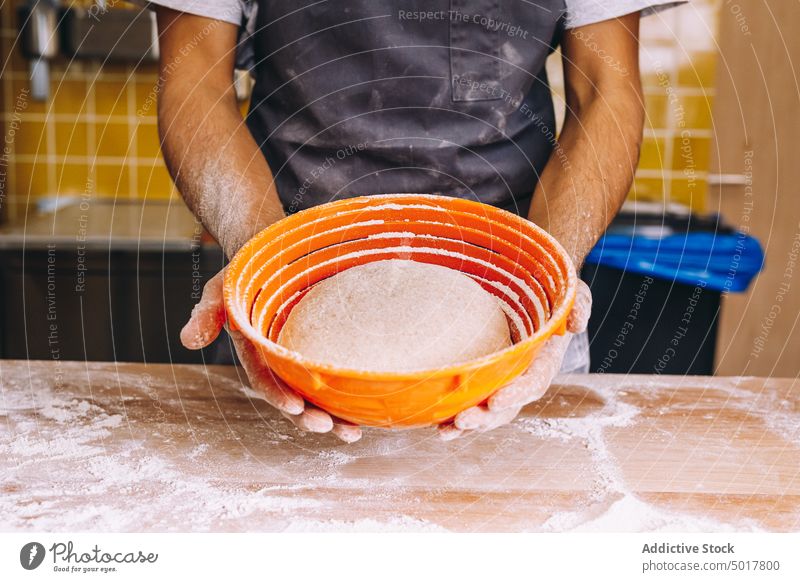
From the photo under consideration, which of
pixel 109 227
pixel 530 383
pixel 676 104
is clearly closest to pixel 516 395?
pixel 530 383

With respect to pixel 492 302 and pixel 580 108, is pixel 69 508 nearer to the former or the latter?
pixel 492 302

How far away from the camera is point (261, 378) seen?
461mm

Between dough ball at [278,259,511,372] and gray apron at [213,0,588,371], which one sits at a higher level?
gray apron at [213,0,588,371]

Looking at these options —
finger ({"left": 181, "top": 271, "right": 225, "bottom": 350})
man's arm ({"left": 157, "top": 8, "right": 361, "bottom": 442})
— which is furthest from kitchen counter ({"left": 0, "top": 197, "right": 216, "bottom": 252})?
finger ({"left": 181, "top": 271, "right": 225, "bottom": 350})

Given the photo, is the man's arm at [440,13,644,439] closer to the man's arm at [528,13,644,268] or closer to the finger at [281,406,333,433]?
the man's arm at [528,13,644,268]

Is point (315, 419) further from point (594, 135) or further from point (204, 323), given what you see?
point (594, 135)

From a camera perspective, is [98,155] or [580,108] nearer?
[580,108]

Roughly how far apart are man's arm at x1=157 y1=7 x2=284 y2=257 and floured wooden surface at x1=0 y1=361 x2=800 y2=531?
0.15 m

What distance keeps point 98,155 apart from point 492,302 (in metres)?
1.48

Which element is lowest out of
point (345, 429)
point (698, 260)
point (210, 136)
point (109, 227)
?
point (109, 227)

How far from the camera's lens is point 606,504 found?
47 centimetres

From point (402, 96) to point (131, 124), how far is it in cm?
119

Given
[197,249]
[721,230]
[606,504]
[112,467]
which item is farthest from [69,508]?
[721,230]

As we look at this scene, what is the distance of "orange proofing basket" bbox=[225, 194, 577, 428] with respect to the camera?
397 millimetres
